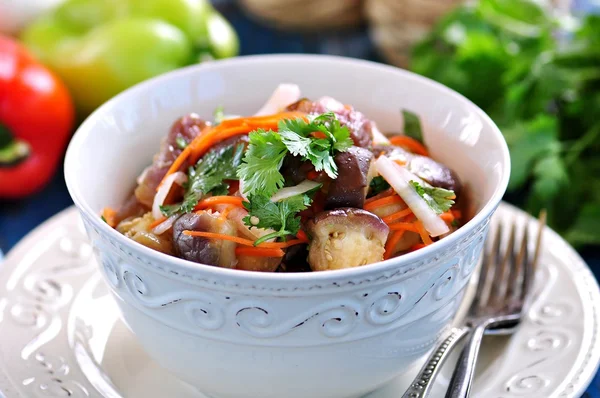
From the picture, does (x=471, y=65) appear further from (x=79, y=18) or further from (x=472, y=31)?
(x=79, y=18)

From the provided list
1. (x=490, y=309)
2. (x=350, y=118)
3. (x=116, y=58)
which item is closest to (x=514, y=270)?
(x=490, y=309)


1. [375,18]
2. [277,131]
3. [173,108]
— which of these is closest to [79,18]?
[375,18]

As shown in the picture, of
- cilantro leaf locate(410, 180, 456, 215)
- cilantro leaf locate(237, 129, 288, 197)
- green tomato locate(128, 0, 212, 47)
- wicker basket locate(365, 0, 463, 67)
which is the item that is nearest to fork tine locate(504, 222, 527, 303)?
cilantro leaf locate(410, 180, 456, 215)

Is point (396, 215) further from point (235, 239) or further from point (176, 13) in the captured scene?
point (176, 13)

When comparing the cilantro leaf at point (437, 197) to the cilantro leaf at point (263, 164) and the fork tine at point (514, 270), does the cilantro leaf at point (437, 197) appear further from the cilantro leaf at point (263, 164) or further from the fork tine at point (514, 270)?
the fork tine at point (514, 270)

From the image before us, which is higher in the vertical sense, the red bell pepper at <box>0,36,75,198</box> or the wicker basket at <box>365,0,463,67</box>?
the wicker basket at <box>365,0,463,67</box>

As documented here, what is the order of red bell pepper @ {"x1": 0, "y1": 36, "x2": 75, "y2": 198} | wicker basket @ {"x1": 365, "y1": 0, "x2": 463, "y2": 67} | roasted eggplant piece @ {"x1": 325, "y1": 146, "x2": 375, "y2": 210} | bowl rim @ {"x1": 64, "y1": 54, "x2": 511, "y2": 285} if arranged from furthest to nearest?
wicker basket @ {"x1": 365, "y1": 0, "x2": 463, "y2": 67} → red bell pepper @ {"x1": 0, "y1": 36, "x2": 75, "y2": 198} → roasted eggplant piece @ {"x1": 325, "y1": 146, "x2": 375, "y2": 210} → bowl rim @ {"x1": 64, "y1": 54, "x2": 511, "y2": 285}

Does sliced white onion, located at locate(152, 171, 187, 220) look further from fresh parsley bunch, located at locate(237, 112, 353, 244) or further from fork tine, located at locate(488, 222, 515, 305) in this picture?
fork tine, located at locate(488, 222, 515, 305)
